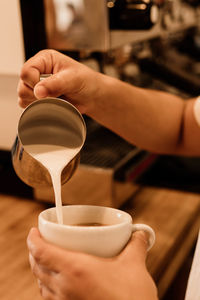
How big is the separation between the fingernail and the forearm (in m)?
0.20

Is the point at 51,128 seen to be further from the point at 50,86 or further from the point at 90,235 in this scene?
the point at 90,235

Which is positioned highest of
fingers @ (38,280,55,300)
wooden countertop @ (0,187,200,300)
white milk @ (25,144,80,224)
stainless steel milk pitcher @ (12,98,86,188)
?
stainless steel milk pitcher @ (12,98,86,188)

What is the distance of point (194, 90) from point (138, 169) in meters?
0.41

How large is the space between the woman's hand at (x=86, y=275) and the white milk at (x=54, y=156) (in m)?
0.11

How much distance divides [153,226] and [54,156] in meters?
0.45

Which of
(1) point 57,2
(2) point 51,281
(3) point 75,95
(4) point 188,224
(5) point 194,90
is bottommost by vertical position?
(4) point 188,224

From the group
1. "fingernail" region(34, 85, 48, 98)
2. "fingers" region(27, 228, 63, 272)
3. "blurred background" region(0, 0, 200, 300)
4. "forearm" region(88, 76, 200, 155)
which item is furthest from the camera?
"blurred background" region(0, 0, 200, 300)

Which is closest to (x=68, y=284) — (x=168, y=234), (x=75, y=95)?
(x=75, y=95)

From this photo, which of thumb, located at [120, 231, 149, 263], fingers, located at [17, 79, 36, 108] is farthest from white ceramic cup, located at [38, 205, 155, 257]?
fingers, located at [17, 79, 36, 108]

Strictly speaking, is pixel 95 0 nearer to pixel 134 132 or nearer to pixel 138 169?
pixel 134 132

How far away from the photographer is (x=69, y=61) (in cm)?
72

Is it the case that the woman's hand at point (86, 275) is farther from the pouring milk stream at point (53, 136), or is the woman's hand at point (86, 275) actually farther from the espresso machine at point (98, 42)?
the espresso machine at point (98, 42)

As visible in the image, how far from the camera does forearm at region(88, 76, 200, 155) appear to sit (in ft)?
2.80

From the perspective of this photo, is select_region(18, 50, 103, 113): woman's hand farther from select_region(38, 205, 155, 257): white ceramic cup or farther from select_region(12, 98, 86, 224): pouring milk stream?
select_region(38, 205, 155, 257): white ceramic cup
